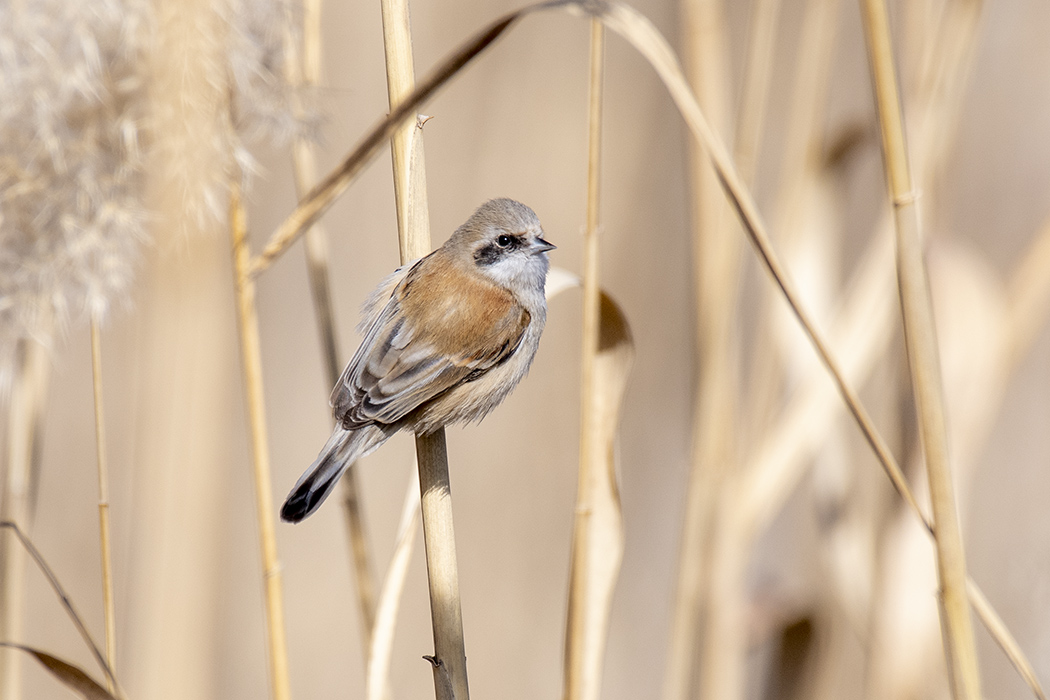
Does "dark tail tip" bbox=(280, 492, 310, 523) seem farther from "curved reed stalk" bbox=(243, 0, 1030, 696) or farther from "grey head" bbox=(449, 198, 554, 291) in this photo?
"grey head" bbox=(449, 198, 554, 291)

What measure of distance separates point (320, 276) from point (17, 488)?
590 mm

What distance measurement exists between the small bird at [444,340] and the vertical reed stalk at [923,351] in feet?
2.10

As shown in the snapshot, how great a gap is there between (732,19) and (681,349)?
1.15m

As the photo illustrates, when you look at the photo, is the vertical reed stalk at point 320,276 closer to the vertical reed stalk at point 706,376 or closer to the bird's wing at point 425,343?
the bird's wing at point 425,343

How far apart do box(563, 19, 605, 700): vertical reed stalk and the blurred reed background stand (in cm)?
41

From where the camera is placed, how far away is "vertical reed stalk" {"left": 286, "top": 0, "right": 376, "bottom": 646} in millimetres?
1206

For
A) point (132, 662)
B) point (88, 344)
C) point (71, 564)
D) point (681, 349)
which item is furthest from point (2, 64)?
point (681, 349)

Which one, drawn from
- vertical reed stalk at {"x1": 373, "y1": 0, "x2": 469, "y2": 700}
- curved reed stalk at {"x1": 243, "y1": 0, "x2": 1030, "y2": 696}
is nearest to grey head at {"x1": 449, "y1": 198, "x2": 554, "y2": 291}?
vertical reed stalk at {"x1": 373, "y1": 0, "x2": 469, "y2": 700}

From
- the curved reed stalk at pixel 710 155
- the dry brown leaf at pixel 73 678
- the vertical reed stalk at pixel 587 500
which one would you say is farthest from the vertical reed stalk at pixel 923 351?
the dry brown leaf at pixel 73 678

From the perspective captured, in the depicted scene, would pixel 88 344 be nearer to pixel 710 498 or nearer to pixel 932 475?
pixel 710 498

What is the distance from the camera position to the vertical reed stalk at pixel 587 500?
111 centimetres

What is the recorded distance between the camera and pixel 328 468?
46.5 inches

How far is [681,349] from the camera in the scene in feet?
9.15

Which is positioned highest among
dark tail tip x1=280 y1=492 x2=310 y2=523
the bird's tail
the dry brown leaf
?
the bird's tail
